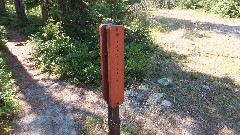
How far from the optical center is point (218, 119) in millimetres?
6035

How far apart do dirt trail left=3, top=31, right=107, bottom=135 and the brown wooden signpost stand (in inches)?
92.8

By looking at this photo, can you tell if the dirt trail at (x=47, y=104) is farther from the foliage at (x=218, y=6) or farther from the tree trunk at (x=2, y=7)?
the foliage at (x=218, y=6)

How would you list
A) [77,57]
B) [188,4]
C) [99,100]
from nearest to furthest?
[99,100] → [77,57] → [188,4]

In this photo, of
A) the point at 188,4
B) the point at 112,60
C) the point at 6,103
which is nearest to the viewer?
the point at 112,60

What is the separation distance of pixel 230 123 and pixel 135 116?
219 cm

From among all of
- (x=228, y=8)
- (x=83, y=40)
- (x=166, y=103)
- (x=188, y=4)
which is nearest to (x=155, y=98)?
(x=166, y=103)

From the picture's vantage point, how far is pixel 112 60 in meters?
3.45

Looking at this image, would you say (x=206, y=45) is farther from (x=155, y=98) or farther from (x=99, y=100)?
(x=99, y=100)

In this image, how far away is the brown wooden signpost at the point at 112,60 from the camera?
11.1ft

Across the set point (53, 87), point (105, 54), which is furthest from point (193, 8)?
point (105, 54)

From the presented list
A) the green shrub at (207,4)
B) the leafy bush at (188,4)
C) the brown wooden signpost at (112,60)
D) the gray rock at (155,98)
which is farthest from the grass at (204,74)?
the leafy bush at (188,4)

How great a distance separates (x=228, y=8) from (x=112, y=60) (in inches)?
641

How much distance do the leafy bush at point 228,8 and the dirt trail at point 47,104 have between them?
13.9 m

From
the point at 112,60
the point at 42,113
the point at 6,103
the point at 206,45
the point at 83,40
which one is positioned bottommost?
the point at 42,113
